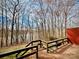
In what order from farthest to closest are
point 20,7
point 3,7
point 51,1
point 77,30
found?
point 51,1 → point 20,7 → point 3,7 → point 77,30

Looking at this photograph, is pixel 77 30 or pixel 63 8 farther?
pixel 63 8

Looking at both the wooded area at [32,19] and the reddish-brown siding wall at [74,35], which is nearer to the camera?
the reddish-brown siding wall at [74,35]

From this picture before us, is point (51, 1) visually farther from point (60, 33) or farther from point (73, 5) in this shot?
point (60, 33)

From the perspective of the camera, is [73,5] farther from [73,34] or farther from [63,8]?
[73,34]

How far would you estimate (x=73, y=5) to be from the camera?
2591 centimetres

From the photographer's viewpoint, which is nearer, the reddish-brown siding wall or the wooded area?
the reddish-brown siding wall

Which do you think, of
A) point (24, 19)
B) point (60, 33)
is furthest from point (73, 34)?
point (60, 33)

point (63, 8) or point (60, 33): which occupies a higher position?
point (63, 8)

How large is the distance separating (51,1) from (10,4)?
29.3 ft

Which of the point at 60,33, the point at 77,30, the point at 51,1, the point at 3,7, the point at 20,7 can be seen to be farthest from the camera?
the point at 60,33

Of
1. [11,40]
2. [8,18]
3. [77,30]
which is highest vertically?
[8,18]

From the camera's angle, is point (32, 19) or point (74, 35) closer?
point (74, 35)

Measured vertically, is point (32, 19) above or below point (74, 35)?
A: above

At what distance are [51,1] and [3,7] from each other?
10.3 meters
